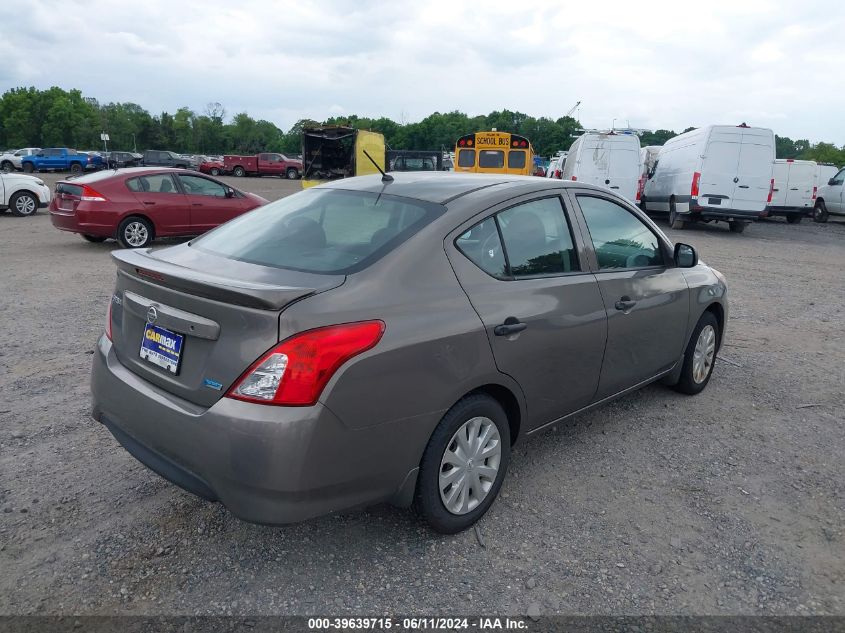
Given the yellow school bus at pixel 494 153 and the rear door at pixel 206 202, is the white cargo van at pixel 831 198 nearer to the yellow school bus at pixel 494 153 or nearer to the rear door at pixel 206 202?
the yellow school bus at pixel 494 153

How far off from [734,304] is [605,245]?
5.39 m

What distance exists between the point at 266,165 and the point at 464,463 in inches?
1804

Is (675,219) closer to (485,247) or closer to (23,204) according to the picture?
(485,247)

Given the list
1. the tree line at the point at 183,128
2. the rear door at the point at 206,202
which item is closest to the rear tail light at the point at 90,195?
the rear door at the point at 206,202

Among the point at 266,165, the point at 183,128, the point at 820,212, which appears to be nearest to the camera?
the point at 820,212

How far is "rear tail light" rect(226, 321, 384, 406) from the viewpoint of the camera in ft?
7.63

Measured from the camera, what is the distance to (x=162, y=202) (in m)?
10.8

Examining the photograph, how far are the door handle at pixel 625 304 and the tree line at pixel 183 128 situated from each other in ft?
304

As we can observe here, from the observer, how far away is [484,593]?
263cm

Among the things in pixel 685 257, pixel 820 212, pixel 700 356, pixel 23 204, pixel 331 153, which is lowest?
pixel 700 356

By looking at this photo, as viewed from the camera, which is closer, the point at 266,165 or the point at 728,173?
the point at 728,173

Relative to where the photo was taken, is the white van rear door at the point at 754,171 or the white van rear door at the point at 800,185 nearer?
the white van rear door at the point at 754,171

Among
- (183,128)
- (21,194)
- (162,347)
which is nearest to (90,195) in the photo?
(21,194)

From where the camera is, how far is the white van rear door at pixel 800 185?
70.3 ft
